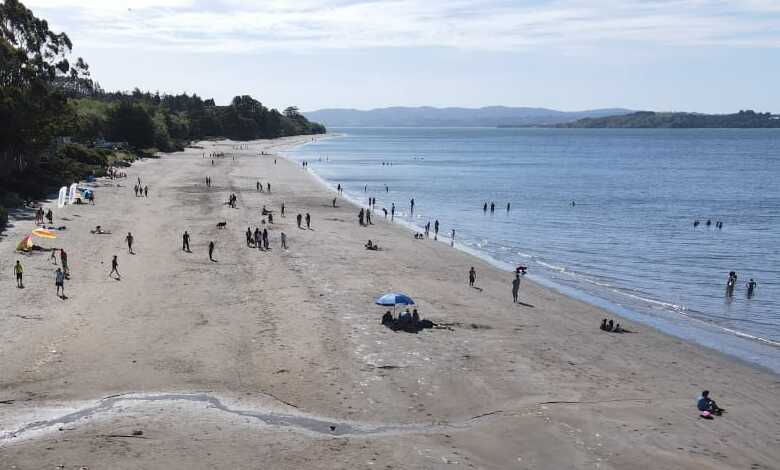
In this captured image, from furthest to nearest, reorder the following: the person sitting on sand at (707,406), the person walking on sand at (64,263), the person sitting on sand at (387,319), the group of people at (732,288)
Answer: the group of people at (732,288)
the person walking on sand at (64,263)
the person sitting on sand at (387,319)
the person sitting on sand at (707,406)

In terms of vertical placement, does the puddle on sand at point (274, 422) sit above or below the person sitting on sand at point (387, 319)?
below

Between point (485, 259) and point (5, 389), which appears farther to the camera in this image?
point (485, 259)

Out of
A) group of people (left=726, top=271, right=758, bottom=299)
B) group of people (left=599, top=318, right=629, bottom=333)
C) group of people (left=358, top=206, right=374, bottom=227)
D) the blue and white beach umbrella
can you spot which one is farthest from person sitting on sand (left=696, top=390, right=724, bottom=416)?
group of people (left=358, top=206, right=374, bottom=227)

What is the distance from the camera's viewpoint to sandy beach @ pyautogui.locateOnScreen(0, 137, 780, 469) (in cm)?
1555

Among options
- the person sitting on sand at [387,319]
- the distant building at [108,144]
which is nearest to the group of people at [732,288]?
the person sitting on sand at [387,319]

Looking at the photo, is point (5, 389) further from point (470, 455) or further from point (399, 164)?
point (399, 164)

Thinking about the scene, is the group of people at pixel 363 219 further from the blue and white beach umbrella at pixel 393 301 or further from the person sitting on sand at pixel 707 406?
the person sitting on sand at pixel 707 406

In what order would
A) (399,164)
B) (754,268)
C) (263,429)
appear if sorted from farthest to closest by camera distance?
1. (399,164)
2. (754,268)
3. (263,429)

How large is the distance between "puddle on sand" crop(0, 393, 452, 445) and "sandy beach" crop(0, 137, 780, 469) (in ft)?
0.17

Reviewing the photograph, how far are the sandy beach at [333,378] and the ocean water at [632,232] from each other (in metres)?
4.93

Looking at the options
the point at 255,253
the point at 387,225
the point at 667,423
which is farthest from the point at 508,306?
the point at 387,225

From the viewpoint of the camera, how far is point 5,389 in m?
17.9

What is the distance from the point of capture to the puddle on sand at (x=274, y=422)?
53.3ft

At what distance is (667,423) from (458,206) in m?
55.6
